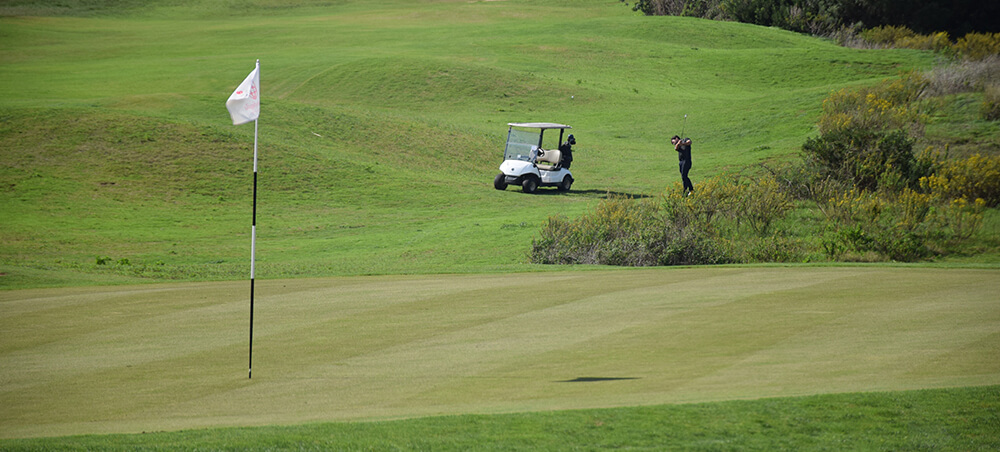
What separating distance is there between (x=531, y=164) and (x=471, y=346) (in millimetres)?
24624

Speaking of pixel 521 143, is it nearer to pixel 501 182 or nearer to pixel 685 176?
pixel 501 182

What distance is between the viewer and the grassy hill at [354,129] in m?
26.8

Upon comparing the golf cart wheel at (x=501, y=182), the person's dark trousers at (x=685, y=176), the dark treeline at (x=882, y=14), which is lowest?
the golf cart wheel at (x=501, y=182)

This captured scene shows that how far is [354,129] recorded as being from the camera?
45938 mm

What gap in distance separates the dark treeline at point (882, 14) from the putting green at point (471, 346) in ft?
236

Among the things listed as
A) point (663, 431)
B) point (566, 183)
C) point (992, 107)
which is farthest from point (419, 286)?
point (992, 107)

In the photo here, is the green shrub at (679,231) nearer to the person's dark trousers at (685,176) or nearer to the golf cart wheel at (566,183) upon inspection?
the person's dark trousers at (685,176)

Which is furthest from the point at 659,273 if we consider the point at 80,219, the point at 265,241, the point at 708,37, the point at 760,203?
the point at 708,37

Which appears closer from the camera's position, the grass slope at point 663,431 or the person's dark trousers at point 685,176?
the grass slope at point 663,431

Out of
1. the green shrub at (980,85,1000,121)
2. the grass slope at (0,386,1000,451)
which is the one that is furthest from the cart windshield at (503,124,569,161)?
the grass slope at (0,386,1000,451)

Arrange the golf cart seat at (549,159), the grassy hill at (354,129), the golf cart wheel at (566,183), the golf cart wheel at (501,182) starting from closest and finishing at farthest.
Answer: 1. the grassy hill at (354,129)
2. the golf cart seat at (549,159)
3. the golf cart wheel at (566,183)
4. the golf cart wheel at (501,182)

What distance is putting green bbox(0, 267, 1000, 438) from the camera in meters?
8.80

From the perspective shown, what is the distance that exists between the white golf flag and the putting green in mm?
2772

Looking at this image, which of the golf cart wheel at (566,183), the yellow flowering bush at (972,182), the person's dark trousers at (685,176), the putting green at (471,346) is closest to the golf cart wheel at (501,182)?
the golf cart wheel at (566,183)
